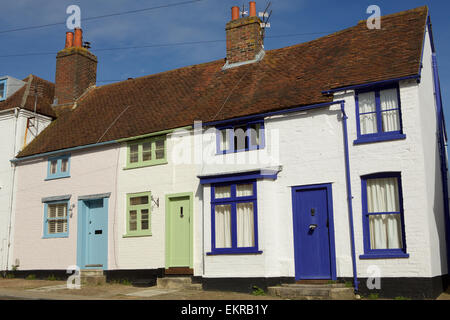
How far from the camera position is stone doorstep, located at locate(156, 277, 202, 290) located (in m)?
15.5

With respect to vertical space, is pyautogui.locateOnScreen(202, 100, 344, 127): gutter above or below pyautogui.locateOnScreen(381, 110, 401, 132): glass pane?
above

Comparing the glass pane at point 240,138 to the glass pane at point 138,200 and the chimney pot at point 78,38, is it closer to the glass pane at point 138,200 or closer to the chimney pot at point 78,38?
the glass pane at point 138,200

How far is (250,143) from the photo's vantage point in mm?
15422

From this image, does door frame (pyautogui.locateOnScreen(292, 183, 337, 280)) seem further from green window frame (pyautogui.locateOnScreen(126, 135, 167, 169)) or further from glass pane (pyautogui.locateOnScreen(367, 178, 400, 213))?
green window frame (pyautogui.locateOnScreen(126, 135, 167, 169))

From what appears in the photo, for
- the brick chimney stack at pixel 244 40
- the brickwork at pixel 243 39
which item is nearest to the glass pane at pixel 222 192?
the brick chimney stack at pixel 244 40

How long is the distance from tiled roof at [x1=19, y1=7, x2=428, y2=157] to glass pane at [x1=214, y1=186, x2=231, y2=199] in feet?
7.60

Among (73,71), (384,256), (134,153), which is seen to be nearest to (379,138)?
(384,256)

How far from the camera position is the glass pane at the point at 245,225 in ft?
47.7

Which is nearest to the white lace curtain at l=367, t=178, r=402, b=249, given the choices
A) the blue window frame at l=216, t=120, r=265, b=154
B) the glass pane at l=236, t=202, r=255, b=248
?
the glass pane at l=236, t=202, r=255, b=248

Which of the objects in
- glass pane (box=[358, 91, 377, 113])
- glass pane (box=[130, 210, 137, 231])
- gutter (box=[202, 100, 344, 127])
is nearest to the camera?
glass pane (box=[358, 91, 377, 113])

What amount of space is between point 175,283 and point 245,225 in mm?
3053

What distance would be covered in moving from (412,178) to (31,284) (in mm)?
13096

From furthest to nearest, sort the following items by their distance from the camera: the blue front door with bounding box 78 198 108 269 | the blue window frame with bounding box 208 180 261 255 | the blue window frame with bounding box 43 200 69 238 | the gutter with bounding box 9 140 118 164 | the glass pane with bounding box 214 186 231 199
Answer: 1. the blue window frame with bounding box 43 200 69 238
2. the gutter with bounding box 9 140 118 164
3. the blue front door with bounding box 78 198 108 269
4. the glass pane with bounding box 214 186 231 199
5. the blue window frame with bounding box 208 180 261 255

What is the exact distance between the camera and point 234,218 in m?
14.8
